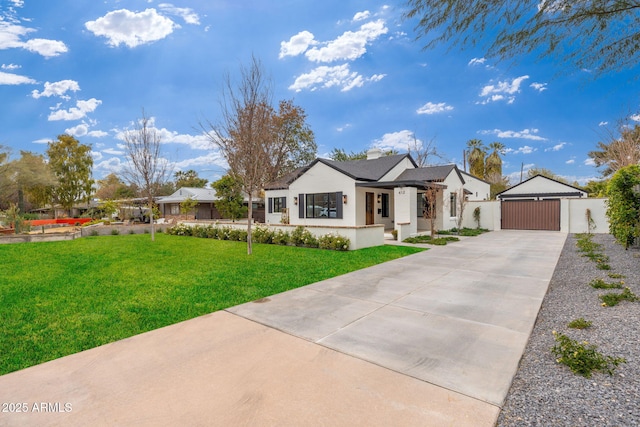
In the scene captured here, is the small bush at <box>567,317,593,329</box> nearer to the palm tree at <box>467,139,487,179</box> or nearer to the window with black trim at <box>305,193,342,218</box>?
the window with black trim at <box>305,193,342,218</box>

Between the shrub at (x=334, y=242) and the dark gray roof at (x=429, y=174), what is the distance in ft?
26.1

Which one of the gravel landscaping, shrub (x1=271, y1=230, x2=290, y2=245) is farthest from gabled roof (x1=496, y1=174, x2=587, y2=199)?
the gravel landscaping

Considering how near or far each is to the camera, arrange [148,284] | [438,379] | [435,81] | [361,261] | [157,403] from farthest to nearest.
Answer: [435,81], [361,261], [148,284], [438,379], [157,403]

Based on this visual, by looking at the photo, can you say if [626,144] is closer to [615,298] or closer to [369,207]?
[369,207]

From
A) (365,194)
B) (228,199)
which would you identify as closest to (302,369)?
(365,194)

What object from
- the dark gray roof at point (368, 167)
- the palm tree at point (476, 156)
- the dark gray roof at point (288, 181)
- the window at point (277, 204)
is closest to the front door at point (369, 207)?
the dark gray roof at point (368, 167)

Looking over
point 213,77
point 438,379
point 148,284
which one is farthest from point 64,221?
point 438,379

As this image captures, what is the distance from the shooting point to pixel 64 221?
85.7ft

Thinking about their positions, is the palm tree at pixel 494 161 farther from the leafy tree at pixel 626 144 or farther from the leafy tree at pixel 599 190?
the leafy tree at pixel 626 144

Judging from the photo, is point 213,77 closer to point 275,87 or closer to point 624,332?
point 275,87

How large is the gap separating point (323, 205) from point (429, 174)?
20.6 feet

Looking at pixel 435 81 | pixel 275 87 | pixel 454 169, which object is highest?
pixel 435 81

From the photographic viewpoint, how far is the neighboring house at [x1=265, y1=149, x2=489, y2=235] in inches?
554

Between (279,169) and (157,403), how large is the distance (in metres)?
27.4
